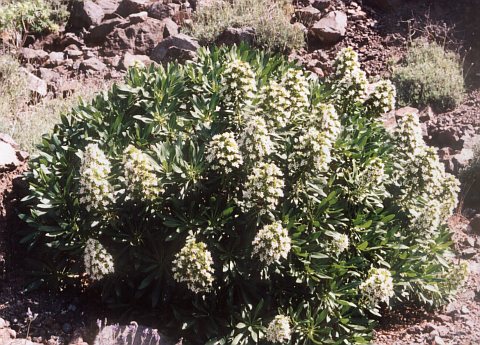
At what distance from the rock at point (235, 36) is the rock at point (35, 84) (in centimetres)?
238

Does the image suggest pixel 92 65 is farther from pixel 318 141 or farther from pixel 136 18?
pixel 318 141

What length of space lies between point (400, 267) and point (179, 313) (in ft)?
5.79

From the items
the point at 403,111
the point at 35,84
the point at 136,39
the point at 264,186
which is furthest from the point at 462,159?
the point at 35,84

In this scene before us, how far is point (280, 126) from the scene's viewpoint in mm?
4910

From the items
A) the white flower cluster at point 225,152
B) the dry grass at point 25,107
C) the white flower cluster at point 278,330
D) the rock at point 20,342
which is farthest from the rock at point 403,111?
the rock at point 20,342

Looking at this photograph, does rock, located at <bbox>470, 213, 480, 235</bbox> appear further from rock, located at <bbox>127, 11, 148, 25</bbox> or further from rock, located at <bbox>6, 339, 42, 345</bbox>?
rock, located at <bbox>127, 11, 148, 25</bbox>

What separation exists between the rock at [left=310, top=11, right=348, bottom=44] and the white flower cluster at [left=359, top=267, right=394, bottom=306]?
494 centimetres

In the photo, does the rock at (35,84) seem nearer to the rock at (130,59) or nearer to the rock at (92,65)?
the rock at (92,65)

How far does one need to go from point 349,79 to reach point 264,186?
1494 millimetres

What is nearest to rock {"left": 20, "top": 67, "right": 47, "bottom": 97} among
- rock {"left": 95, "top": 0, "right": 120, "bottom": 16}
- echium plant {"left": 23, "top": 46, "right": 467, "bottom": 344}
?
rock {"left": 95, "top": 0, "right": 120, "bottom": 16}

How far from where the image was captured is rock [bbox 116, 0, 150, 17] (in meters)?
10.1

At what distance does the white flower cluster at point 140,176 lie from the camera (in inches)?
177

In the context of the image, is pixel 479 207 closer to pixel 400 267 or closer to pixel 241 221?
pixel 400 267

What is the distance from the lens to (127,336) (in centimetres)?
470
